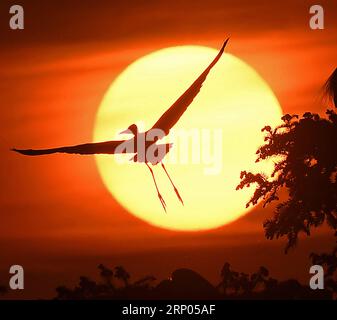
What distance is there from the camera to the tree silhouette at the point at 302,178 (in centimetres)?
1367

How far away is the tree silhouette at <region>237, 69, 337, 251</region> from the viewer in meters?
13.7

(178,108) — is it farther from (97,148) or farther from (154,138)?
(97,148)

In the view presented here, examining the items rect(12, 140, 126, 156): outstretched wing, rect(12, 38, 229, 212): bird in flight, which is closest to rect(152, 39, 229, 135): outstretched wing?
rect(12, 38, 229, 212): bird in flight

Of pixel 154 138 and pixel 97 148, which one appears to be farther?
pixel 154 138

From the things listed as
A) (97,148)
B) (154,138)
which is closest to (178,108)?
(154,138)

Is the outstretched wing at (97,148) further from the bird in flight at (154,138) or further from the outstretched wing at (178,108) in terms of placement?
the outstretched wing at (178,108)

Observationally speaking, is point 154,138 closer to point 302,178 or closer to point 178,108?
point 178,108

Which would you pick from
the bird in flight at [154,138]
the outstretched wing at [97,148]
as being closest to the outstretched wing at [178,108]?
the bird in flight at [154,138]

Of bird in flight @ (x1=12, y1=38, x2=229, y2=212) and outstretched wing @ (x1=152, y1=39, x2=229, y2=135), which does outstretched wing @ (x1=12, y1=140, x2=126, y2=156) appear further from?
outstretched wing @ (x1=152, y1=39, x2=229, y2=135)

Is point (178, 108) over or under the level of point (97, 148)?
over

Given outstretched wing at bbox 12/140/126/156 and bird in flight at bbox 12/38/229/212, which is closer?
outstretched wing at bbox 12/140/126/156

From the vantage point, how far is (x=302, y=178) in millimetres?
13766
